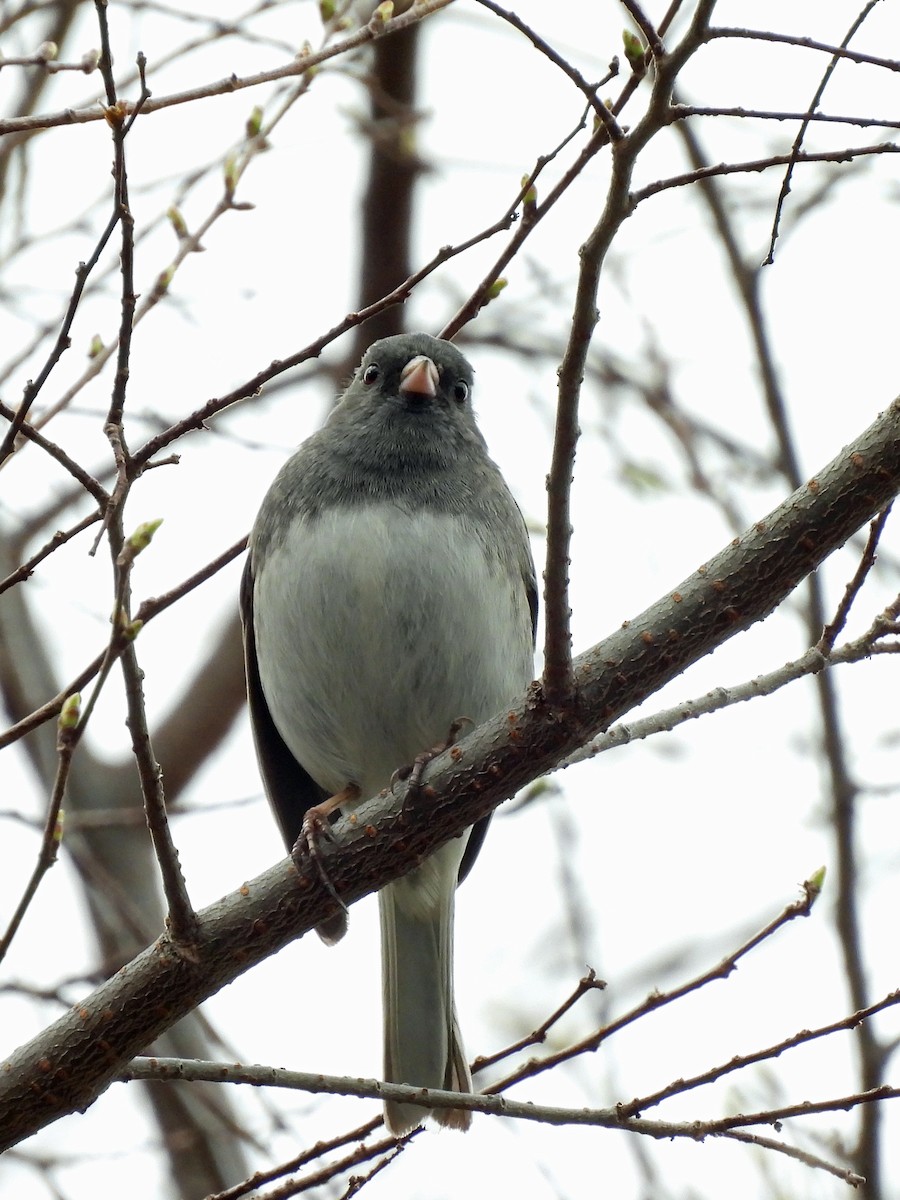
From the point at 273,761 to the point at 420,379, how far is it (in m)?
1.00

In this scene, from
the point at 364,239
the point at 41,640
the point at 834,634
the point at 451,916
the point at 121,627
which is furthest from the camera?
the point at 364,239

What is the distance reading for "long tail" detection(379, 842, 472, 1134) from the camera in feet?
9.77

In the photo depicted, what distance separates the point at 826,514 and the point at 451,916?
1.52 metres

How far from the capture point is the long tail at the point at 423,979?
2.98 m

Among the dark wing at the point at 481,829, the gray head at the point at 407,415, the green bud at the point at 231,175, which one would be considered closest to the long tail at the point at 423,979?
the dark wing at the point at 481,829

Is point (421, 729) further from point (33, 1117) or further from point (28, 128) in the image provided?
point (28, 128)

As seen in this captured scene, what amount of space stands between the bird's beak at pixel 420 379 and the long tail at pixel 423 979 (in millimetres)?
1033

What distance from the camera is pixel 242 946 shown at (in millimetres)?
2141

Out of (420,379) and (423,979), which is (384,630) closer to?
(420,379)

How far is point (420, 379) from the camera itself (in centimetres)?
311

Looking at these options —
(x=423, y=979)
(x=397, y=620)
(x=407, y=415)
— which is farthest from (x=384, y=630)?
(x=423, y=979)

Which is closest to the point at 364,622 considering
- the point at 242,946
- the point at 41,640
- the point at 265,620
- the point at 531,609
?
the point at 265,620

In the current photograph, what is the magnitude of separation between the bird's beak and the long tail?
103 cm

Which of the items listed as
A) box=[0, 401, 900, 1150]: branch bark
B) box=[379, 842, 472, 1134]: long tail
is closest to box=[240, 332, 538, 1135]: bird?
box=[379, 842, 472, 1134]: long tail
